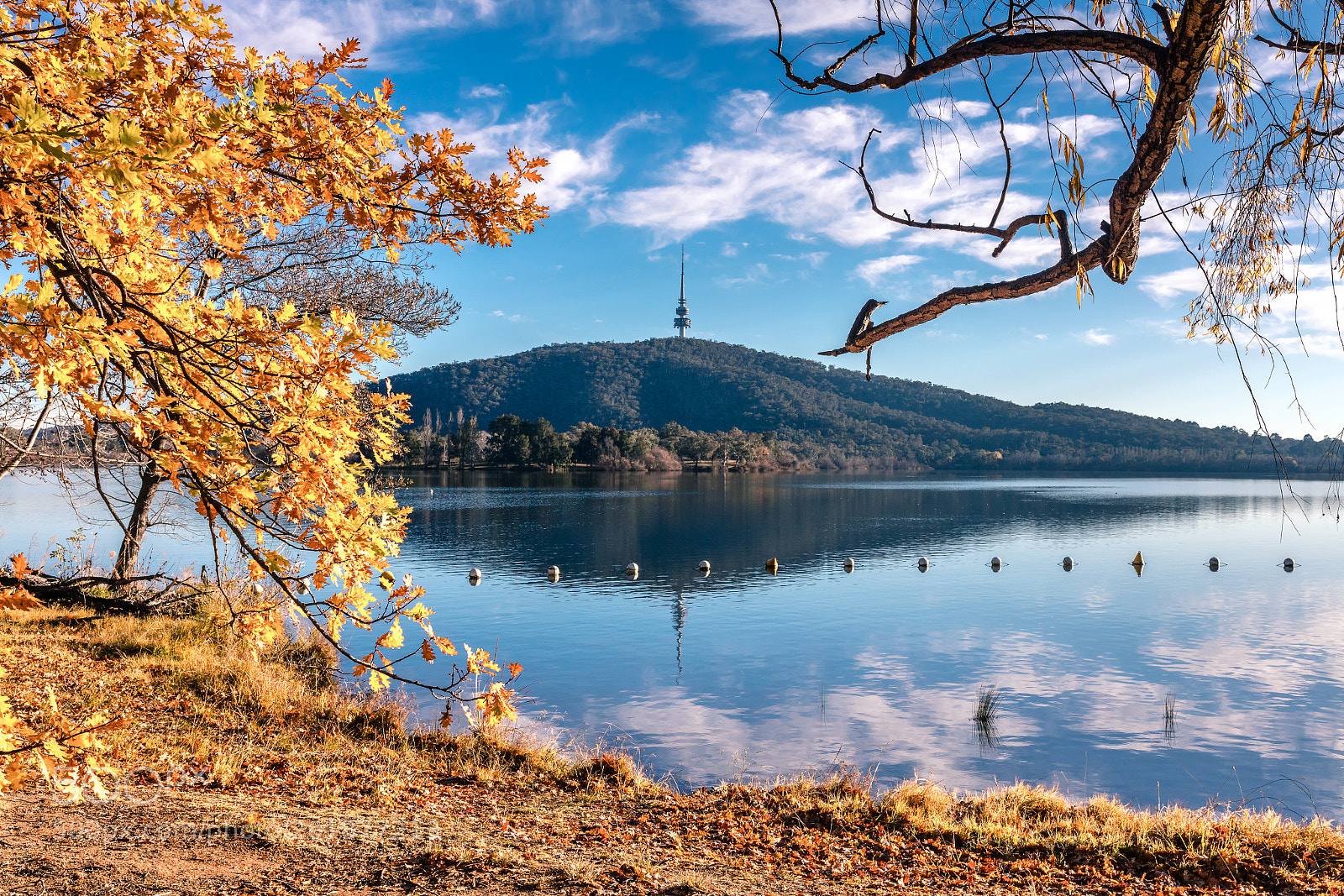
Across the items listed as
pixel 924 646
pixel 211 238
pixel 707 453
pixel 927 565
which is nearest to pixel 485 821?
pixel 211 238

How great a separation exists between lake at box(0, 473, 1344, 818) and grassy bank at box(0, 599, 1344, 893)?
2.29 m

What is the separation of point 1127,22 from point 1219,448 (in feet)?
491

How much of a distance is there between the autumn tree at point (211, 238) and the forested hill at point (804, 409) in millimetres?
130609

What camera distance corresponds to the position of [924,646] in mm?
18922

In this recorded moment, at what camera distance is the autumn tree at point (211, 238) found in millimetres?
2332

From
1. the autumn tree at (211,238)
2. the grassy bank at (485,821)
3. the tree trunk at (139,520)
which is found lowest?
the grassy bank at (485,821)

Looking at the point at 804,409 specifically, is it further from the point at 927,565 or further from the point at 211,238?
the point at 211,238

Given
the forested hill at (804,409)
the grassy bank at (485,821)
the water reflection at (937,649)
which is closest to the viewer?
the grassy bank at (485,821)

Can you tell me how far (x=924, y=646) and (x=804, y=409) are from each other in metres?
137

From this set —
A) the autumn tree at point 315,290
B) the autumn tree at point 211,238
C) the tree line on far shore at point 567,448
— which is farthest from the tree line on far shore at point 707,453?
the autumn tree at point 211,238

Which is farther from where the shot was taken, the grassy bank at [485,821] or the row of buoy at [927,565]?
the row of buoy at [927,565]

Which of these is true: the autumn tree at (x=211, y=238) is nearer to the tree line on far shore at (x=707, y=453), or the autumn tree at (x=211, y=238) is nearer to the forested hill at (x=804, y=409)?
the tree line on far shore at (x=707, y=453)

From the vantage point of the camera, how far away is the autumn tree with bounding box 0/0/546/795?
2332mm

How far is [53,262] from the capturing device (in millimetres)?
2777
